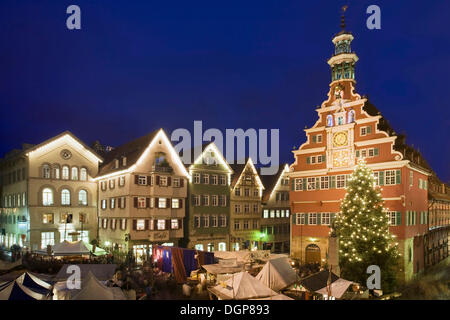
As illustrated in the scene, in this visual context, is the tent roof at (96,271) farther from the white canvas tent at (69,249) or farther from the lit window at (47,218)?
the lit window at (47,218)

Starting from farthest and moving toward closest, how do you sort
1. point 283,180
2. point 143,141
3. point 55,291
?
point 283,180 < point 143,141 < point 55,291

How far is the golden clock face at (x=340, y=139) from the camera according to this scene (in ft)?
123

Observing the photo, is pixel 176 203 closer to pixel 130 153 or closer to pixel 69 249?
pixel 130 153

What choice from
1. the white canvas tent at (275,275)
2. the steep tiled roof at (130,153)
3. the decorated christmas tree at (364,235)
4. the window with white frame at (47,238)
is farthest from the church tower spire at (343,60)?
the window with white frame at (47,238)

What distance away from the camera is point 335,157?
125 feet

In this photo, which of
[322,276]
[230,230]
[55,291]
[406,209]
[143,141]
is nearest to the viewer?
[55,291]

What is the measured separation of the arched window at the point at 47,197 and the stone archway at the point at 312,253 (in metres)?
29.8

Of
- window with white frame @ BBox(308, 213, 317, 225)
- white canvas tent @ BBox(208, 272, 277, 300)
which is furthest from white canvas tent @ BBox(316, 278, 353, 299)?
window with white frame @ BBox(308, 213, 317, 225)

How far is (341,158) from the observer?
123ft

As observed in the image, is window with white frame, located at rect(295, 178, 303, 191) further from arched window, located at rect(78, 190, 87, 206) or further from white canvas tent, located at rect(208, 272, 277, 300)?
arched window, located at rect(78, 190, 87, 206)

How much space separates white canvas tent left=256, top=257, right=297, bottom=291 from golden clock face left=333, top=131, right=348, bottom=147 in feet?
57.6
